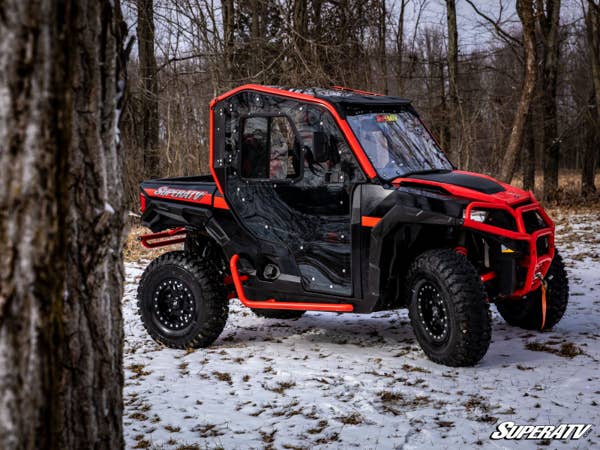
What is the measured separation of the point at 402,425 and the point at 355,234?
6.51 feet

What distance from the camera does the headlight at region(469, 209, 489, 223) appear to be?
5.45 metres

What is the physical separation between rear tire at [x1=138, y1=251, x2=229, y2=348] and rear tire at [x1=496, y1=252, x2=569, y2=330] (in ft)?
8.84

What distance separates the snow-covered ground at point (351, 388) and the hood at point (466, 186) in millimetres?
1296

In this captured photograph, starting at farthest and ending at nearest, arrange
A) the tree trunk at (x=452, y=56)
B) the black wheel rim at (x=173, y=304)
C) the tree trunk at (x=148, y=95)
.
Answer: the tree trunk at (x=452, y=56), the tree trunk at (x=148, y=95), the black wheel rim at (x=173, y=304)

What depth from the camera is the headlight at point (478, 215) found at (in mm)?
5453

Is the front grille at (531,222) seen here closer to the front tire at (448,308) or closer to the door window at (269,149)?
the front tire at (448,308)

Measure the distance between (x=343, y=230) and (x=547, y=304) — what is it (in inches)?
79.8

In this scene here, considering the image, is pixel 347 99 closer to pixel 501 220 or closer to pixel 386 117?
pixel 386 117

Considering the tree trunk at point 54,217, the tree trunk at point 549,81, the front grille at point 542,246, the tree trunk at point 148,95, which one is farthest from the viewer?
the tree trunk at point 549,81

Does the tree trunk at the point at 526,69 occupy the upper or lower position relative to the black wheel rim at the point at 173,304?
upper

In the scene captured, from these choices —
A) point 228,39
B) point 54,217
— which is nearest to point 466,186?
point 54,217

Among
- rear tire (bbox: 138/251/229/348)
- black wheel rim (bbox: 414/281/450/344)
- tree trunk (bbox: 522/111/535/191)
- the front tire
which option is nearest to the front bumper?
the front tire

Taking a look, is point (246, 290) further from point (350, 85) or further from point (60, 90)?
point (350, 85)

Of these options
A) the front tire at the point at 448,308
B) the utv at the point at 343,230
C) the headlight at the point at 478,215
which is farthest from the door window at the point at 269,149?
the headlight at the point at 478,215
